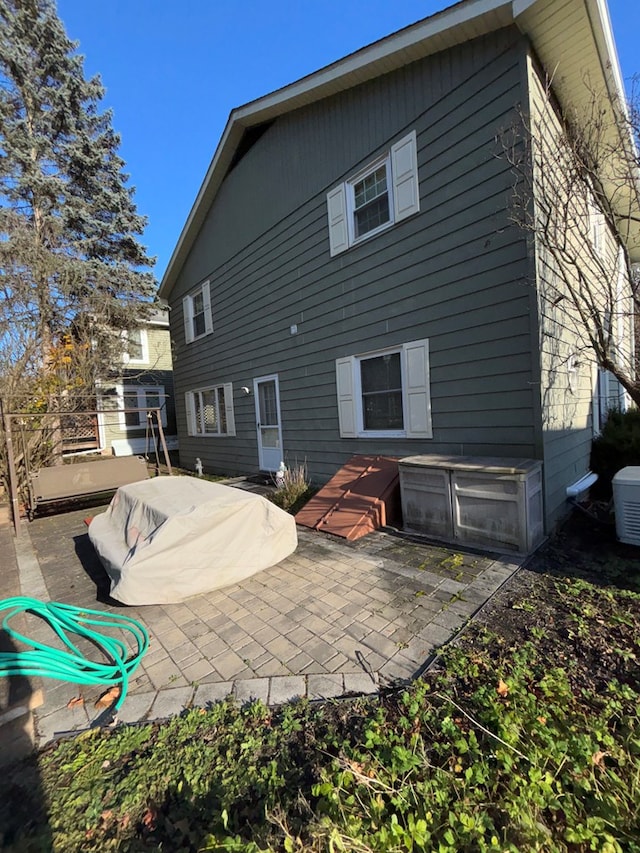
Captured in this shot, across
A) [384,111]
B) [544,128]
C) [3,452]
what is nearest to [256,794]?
[544,128]

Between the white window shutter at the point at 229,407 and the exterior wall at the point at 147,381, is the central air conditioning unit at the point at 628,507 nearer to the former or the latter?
the white window shutter at the point at 229,407

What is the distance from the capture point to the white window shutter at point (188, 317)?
1100cm

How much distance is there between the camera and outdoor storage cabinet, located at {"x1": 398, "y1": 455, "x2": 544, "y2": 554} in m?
3.71

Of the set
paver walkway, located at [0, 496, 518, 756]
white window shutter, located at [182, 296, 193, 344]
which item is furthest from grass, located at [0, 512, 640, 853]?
white window shutter, located at [182, 296, 193, 344]

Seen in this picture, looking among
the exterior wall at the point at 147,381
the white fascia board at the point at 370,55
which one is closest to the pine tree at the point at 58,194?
the exterior wall at the point at 147,381

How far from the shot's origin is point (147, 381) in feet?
54.1

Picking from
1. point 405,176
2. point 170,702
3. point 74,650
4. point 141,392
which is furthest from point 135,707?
point 141,392

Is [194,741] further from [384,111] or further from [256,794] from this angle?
[384,111]

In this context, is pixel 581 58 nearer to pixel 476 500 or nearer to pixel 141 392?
pixel 476 500

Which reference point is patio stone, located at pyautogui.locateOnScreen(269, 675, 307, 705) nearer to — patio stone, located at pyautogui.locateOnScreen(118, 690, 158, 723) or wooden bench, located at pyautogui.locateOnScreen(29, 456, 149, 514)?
patio stone, located at pyautogui.locateOnScreen(118, 690, 158, 723)

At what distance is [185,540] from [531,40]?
6.19m

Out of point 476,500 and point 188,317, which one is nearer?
point 476,500

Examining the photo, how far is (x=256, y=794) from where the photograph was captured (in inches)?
61.0

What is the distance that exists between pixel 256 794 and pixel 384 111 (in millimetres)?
7288
